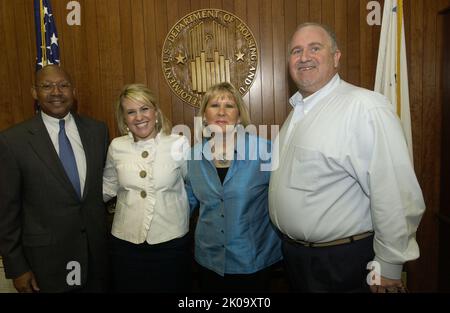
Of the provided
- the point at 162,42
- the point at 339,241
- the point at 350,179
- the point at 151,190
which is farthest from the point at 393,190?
the point at 162,42

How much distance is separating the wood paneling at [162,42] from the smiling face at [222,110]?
875 mm

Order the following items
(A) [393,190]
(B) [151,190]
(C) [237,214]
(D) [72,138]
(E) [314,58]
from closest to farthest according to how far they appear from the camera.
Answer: (A) [393,190]
(E) [314,58]
(C) [237,214]
(B) [151,190]
(D) [72,138]

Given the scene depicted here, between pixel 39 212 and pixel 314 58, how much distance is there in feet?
Result: 5.61

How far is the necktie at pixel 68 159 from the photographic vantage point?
1.97 metres

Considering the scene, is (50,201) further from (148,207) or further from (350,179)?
(350,179)

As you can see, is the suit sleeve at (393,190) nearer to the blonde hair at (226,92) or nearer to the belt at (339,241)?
the belt at (339,241)

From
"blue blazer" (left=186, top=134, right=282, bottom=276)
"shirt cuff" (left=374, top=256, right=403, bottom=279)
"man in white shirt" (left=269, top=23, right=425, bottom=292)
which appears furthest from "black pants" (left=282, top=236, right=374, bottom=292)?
"blue blazer" (left=186, top=134, right=282, bottom=276)

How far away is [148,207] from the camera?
6.23 ft

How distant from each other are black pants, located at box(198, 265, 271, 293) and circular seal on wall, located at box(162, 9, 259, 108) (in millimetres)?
1529

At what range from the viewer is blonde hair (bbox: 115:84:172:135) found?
6.51ft

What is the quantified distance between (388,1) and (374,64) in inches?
19.2

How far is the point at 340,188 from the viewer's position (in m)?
1.57
